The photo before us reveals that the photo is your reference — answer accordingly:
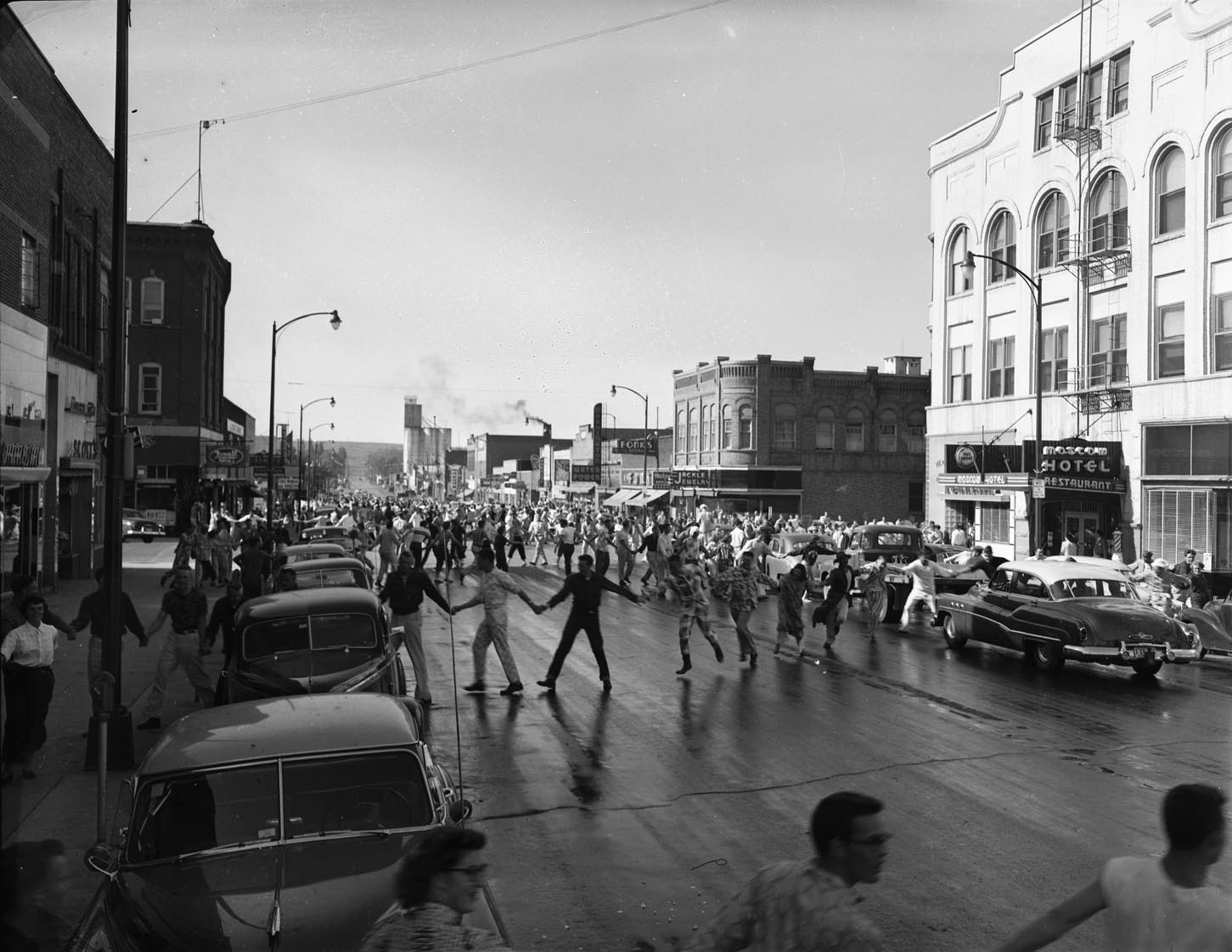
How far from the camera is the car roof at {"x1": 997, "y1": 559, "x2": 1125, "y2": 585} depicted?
55.0 feet

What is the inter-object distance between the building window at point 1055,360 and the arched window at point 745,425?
27.1 meters

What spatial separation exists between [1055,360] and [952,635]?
19906 millimetres

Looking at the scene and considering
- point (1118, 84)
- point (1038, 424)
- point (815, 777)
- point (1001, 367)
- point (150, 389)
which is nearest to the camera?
point (815, 777)

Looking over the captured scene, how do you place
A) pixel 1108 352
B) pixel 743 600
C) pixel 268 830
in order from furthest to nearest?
pixel 1108 352 < pixel 743 600 < pixel 268 830

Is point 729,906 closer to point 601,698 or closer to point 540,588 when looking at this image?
point 601,698

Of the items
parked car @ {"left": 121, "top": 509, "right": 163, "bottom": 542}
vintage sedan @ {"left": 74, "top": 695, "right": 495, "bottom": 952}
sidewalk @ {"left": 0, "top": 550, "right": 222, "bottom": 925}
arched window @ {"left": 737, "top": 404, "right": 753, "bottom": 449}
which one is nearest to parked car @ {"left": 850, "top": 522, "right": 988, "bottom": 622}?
sidewalk @ {"left": 0, "top": 550, "right": 222, "bottom": 925}

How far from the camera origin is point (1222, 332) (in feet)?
93.9

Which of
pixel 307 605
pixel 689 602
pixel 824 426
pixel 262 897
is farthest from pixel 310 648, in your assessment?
A: pixel 824 426

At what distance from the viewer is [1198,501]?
95.7ft

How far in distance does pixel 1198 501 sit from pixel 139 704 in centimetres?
2667

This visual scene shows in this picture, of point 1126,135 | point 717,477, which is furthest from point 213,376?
point 1126,135

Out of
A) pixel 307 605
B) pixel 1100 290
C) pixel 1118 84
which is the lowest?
pixel 307 605

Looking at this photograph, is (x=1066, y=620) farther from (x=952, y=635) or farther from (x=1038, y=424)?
(x=1038, y=424)

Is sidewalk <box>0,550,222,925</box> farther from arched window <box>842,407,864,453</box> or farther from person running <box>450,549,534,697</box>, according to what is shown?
arched window <box>842,407,864,453</box>
